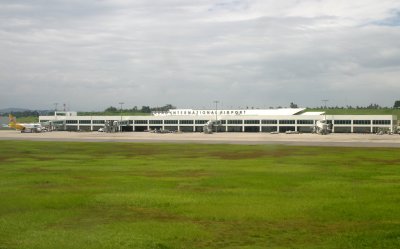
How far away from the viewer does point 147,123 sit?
19862cm

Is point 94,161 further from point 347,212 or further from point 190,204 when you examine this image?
point 347,212

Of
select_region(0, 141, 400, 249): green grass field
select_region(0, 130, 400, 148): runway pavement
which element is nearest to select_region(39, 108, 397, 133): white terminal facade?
select_region(0, 130, 400, 148): runway pavement

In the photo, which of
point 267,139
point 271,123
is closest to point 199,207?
point 267,139

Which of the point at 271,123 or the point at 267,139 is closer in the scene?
the point at 267,139

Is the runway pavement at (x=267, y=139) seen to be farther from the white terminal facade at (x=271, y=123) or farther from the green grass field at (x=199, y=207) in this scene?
the green grass field at (x=199, y=207)

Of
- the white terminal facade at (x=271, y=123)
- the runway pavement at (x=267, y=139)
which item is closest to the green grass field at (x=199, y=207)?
the runway pavement at (x=267, y=139)

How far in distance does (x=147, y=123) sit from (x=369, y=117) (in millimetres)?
81882

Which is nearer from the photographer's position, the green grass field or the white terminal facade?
the green grass field

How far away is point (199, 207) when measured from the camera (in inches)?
1344

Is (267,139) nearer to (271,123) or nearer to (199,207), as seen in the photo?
(271,123)

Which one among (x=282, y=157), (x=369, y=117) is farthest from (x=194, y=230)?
(x=369, y=117)

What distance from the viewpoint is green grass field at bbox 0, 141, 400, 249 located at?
25812 mm

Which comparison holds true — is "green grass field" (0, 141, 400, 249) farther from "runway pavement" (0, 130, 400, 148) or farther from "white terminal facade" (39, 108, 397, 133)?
"white terminal facade" (39, 108, 397, 133)

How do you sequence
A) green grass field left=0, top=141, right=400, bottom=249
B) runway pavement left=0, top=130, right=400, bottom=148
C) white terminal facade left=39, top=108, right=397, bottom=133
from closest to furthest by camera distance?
green grass field left=0, top=141, right=400, bottom=249
runway pavement left=0, top=130, right=400, bottom=148
white terminal facade left=39, top=108, right=397, bottom=133
